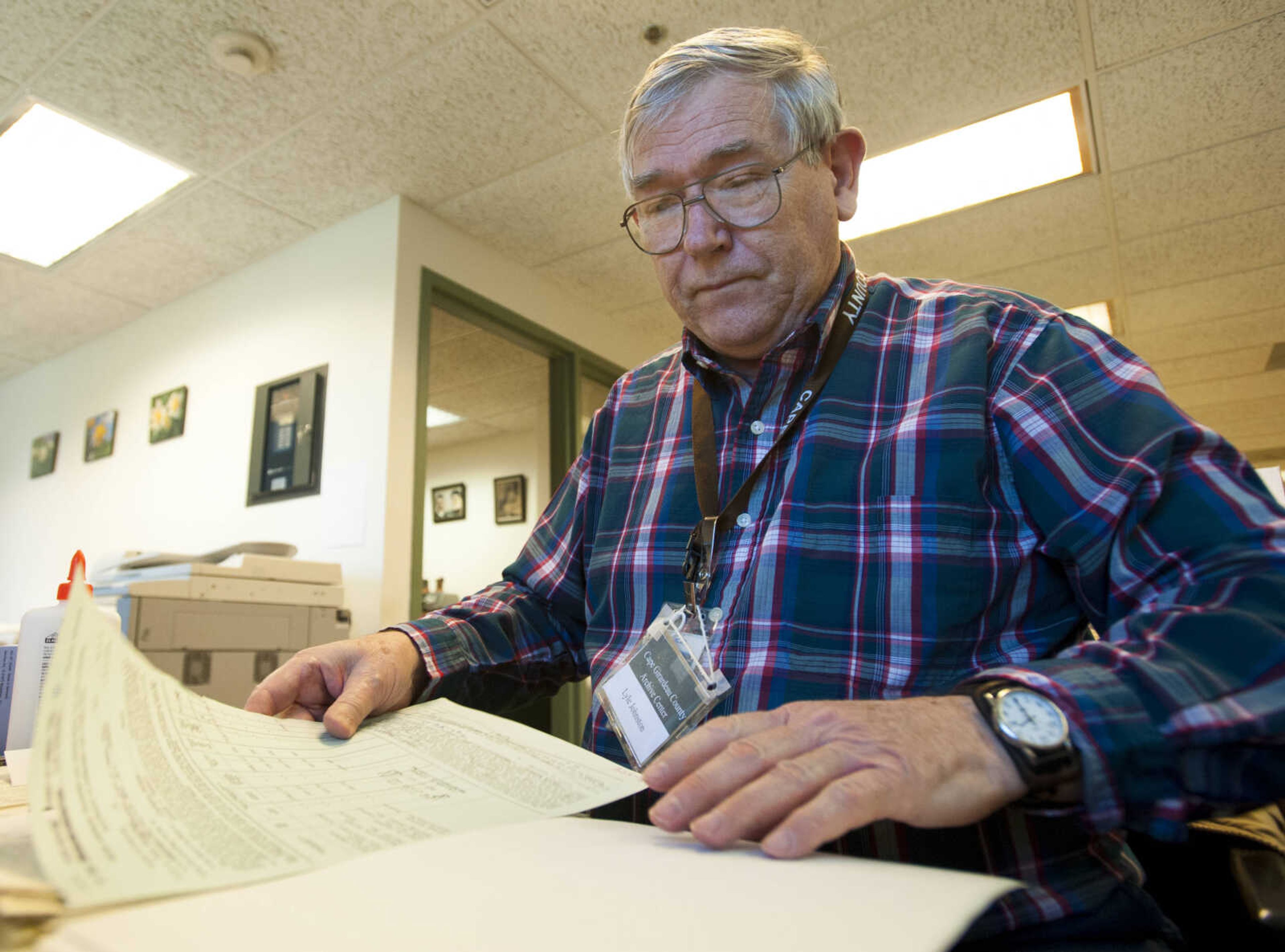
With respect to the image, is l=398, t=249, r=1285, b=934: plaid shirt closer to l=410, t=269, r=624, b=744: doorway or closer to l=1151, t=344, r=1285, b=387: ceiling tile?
l=410, t=269, r=624, b=744: doorway

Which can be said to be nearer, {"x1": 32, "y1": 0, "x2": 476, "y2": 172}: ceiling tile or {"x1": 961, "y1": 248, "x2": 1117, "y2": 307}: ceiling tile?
{"x1": 32, "y1": 0, "x2": 476, "y2": 172}: ceiling tile

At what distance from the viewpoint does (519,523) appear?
544 cm

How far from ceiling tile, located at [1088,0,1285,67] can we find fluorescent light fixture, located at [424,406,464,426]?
160 inches

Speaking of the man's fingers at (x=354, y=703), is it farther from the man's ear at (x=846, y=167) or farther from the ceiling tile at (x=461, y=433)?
the ceiling tile at (x=461, y=433)

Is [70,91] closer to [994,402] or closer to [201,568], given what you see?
[201,568]

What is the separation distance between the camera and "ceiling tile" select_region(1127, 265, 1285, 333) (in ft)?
11.0

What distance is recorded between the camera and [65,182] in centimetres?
259

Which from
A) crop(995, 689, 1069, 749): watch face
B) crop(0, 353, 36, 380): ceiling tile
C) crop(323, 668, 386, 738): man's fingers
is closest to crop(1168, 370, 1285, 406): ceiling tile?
crop(995, 689, 1069, 749): watch face

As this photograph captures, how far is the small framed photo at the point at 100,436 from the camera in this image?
3551 mm

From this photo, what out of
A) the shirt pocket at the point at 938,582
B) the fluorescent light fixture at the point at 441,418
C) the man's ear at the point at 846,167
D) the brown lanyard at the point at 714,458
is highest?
the fluorescent light fixture at the point at 441,418

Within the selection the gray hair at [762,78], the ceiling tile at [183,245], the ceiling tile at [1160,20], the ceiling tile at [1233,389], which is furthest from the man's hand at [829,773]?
the ceiling tile at [1233,389]

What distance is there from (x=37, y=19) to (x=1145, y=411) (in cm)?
256

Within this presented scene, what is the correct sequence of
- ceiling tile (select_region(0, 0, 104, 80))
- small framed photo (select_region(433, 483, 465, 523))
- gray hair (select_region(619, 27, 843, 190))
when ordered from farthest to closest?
1. small framed photo (select_region(433, 483, 465, 523))
2. ceiling tile (select_region(0, 0, 104, 80))
3. gray hair (select_region(619, 27, 843, 190))

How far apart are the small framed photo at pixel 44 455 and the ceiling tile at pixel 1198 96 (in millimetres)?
4816
